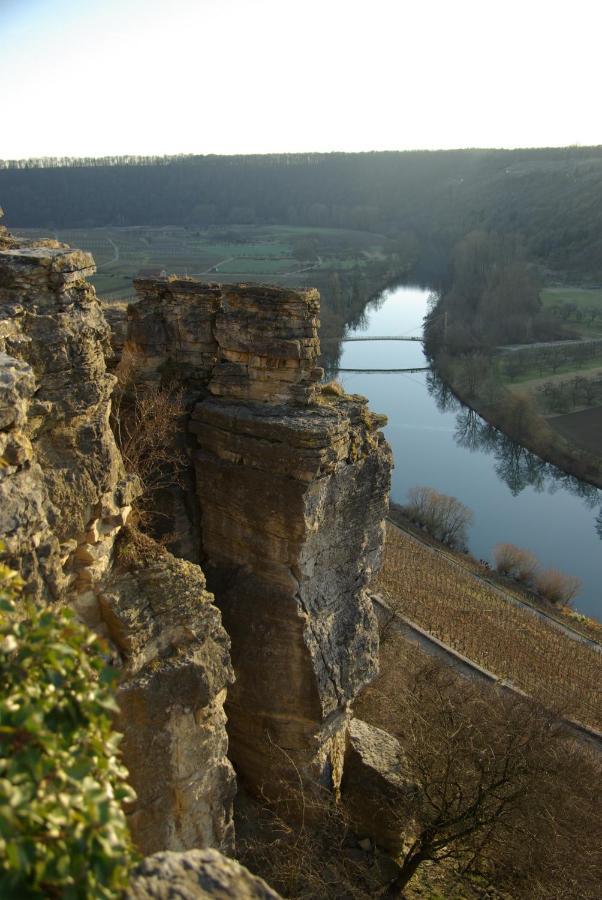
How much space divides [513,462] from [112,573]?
100 feet

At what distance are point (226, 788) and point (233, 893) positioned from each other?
14.8 ft

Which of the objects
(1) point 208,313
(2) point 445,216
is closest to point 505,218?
(2) point 445,216

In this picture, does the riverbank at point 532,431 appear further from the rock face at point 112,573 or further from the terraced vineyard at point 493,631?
the rock face at point 112,573

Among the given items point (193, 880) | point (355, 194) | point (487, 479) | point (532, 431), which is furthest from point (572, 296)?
point (193, 880)

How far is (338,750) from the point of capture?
Result: 9328mm

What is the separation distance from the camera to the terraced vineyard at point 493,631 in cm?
1672

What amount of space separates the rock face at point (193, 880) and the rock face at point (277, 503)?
514 centimetres

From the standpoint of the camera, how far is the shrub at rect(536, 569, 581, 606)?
23.4 m

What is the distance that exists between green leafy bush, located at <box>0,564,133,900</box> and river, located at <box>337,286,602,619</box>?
24250 millimetres

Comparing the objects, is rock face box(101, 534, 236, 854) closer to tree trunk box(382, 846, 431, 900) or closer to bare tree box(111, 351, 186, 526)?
bare tree box(111, 351, 186, 526)

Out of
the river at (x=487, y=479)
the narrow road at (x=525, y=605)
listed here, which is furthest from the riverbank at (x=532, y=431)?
the narrow road at (x=525, y=605)

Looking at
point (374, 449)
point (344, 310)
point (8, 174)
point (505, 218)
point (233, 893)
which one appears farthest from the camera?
point (8, 174)

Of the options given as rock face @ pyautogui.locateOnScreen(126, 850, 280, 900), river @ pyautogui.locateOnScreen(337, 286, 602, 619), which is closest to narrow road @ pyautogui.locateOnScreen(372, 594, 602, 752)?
river @ pyautogui.locateOnScreen(337, 286, 602, 619)

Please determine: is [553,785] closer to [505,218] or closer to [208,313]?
[208,313]
